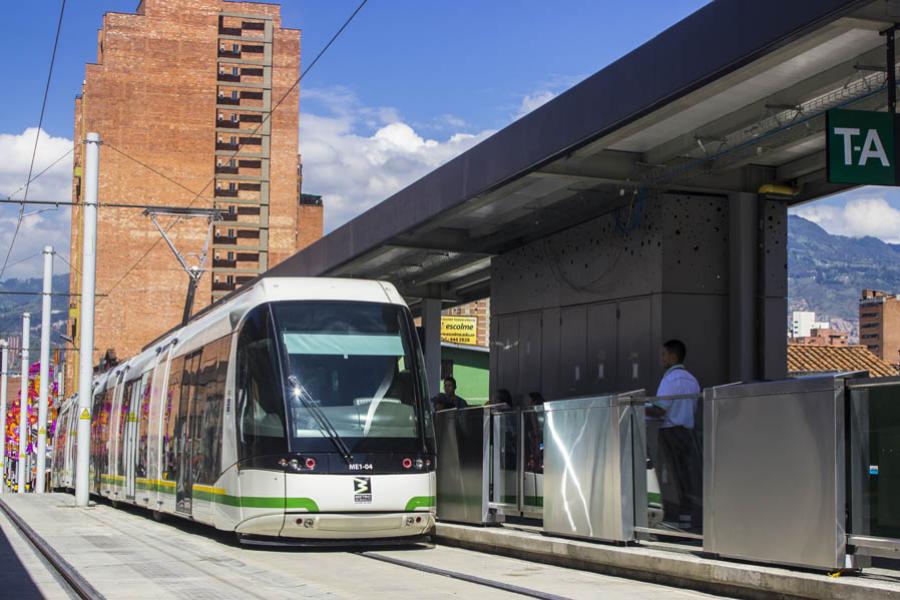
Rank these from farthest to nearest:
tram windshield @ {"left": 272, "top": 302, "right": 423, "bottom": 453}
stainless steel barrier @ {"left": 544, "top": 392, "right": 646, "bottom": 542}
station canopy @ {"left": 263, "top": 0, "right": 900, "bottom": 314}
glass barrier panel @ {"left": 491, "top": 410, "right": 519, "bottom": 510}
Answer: glass barrier panel @ {"left": 491, "top": 410, "right": 519, "bottom": 510} < tram windshield @ {"left": 272, "top": 302, "right": 423, "bottom": 453} < stainless steel barrier @ {"left": 544, "top": 392, "right": 646, "bottom": 542} < station canopy @ {"left": 263, "top": 0, "right": 900, "bottom": 314}

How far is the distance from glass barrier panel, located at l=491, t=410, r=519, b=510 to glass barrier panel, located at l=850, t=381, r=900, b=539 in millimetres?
6016

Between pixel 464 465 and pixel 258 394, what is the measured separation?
3.21 m

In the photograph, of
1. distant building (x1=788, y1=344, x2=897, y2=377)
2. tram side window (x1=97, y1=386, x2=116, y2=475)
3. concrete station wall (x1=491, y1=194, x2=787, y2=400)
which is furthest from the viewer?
distant building (x1=788, y1=344, x2=897, y2=377)

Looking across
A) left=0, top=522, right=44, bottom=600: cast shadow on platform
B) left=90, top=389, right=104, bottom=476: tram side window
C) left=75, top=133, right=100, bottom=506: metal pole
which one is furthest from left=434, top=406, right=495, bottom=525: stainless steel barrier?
left=90, top=389, right=104, bottom=476: tram side window

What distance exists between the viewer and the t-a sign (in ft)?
34.0

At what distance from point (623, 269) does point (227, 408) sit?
228 inches

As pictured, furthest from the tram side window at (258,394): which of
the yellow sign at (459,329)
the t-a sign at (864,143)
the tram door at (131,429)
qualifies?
the yellow sign at (459,329)

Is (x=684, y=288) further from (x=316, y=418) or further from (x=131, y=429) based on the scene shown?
(x=131, y=429)

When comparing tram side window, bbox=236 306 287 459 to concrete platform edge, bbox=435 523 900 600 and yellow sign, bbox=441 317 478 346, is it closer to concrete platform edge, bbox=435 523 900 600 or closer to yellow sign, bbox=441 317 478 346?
concrete platform edge, bbox=435 523 900 600

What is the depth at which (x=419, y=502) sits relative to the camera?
45.5 ft

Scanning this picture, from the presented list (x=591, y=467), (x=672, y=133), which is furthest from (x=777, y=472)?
(x=672, y=133)

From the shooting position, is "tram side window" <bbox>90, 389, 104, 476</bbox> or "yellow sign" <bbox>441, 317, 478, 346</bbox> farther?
"yellow sign" <bbox>441, 317, 478, 346</bbox>

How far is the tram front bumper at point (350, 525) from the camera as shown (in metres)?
13.3

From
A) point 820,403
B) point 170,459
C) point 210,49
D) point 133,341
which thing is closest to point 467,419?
point 170,459
